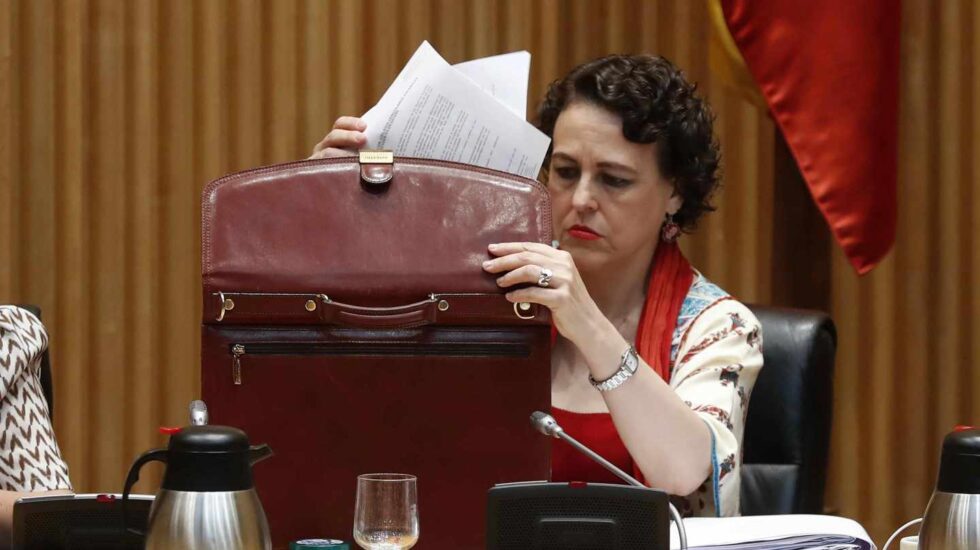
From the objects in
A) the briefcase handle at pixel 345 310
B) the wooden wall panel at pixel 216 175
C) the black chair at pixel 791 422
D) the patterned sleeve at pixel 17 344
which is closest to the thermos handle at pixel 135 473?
the briefcase handle at pixel 345 310

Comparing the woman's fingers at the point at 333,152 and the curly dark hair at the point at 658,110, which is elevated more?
the curly dark hair at the point at 658,110

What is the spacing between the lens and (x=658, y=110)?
2.21 metres

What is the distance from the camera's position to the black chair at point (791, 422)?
7.01ft

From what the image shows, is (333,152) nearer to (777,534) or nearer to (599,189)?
(599,189)

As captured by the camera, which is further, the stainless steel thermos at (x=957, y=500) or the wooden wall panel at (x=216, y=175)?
the wooden wall panel at (x=216, y=175)

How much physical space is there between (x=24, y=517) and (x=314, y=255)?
454 mm

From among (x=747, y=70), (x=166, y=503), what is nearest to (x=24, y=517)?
(x=166, y=503)

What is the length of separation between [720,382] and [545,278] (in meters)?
0.57

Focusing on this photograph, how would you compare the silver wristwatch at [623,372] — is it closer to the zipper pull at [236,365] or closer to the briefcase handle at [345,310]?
the briefcase handle at [345,310]

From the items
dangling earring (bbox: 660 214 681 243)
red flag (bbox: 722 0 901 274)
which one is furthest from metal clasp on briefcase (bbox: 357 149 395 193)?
red flag (bbox: 722 0 901 274)

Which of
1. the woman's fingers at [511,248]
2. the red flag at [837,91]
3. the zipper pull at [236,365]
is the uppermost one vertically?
the red flag at [837,91]

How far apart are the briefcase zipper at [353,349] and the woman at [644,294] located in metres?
0.30

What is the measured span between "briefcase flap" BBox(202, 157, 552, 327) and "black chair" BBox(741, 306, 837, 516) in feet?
2.40

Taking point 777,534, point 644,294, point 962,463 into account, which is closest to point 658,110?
point 644,294
